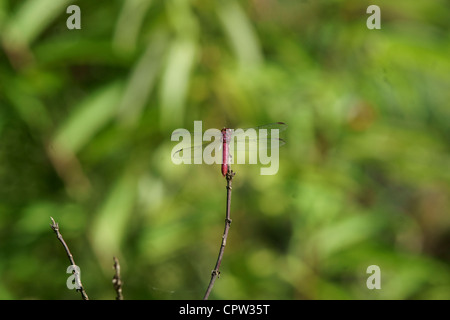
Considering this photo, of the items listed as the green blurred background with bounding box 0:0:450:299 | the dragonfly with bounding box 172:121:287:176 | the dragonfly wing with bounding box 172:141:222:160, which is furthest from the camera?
the green blurred background with bounding box 0:0:450:299

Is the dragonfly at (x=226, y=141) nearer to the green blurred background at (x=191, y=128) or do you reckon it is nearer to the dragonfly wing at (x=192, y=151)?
the dragonfly wing at (x=192, y=151)

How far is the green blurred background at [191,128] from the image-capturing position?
52.4 inches

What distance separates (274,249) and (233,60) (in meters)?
0.51

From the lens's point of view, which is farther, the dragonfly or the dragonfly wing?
the dragonfly wing

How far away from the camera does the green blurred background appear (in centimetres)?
133

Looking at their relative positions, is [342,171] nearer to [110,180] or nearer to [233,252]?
[233,252]

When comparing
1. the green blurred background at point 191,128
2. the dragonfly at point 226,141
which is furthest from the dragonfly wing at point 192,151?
the green blurred background at point 191,128

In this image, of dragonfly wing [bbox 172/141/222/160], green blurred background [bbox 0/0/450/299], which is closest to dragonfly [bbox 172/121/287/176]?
dragonfly wing [bbox 172/141/222/160]

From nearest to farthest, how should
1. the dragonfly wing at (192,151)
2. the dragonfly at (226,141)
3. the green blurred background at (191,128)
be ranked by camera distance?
the dragonfly at (226,141) → the dragonfly wing at (192,151) → the green blurred background at (191,128)

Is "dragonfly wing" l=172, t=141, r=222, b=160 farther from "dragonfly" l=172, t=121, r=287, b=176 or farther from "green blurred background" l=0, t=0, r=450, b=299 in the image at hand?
"green blurred background" l=0, t=0, r=450, b=299

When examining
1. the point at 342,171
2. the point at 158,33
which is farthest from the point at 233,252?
the point at 158,33

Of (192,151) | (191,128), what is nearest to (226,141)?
(192,151)

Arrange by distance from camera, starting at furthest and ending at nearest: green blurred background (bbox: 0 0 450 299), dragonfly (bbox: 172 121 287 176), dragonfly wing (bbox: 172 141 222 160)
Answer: green blurred background (bbox: 0 0 450 299) < dragonfly wing (bbox: 172 141 222 160) < dragonfly (bbox: 172 121 287 176)

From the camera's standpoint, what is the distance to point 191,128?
1365mm
